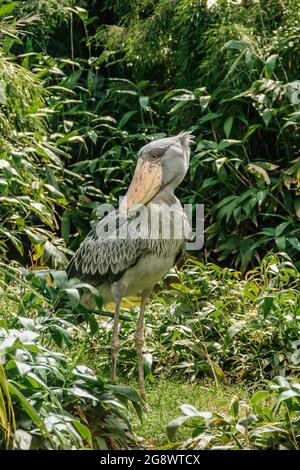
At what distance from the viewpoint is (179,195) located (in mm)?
9625

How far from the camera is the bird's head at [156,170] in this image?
6.73 m

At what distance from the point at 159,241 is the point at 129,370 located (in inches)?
38.9

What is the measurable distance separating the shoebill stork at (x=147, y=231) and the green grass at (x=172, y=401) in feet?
0.67

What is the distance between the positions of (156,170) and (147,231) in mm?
389

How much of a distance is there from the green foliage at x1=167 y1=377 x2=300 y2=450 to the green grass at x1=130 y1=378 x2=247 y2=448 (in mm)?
342

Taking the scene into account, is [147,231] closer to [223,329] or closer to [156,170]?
[156,170]

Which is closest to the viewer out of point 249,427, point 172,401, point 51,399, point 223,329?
point 51,399

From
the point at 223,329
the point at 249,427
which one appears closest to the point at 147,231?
the point at 223,329

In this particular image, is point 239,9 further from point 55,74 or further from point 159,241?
point 159,241

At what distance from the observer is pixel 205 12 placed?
9.66 m

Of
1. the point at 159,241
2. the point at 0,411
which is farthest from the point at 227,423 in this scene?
the point at 159,241

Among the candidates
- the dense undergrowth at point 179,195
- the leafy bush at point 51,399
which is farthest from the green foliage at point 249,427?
the leafy bush at point 51,399

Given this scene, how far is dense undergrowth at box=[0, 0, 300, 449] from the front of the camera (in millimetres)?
5273

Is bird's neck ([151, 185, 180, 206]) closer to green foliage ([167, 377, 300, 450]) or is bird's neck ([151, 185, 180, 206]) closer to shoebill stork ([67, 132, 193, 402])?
shoebill stork ([67, 132, 193, 402])
